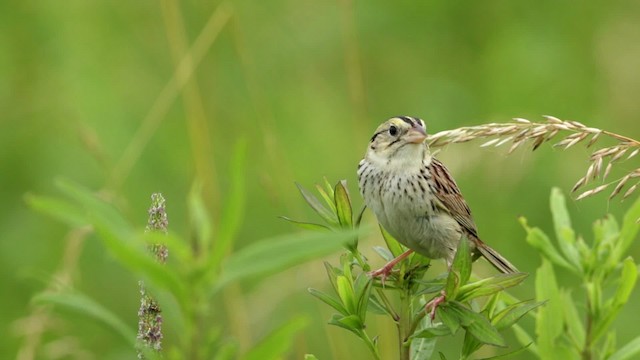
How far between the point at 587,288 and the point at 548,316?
6.6 inches

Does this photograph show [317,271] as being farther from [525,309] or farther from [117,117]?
[525,309]

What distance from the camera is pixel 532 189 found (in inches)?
193

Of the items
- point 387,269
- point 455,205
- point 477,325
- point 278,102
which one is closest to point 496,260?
point 455,205

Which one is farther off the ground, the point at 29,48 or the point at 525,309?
the point at 29,48

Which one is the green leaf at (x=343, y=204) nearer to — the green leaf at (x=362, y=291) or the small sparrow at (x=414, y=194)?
the green leaf at (x=362, y=291)

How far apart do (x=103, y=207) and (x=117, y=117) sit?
4087 millimetres

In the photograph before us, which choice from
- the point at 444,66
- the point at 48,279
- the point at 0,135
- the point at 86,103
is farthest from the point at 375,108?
the point at 48,279

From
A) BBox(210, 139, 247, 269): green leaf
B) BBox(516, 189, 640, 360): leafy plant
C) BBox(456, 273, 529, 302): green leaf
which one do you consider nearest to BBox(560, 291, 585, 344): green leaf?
BBox(516, 189, 640, 360): leafy plant

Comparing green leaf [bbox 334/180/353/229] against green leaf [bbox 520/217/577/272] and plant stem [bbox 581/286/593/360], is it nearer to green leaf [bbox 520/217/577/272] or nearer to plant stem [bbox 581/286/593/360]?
green leaf [bbox 520/217/577/272]

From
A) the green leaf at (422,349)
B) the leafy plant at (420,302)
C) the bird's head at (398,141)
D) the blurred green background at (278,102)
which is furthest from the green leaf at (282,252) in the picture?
the blurred green background at (278,102)

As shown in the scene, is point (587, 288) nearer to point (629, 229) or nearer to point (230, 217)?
point (629, 229)

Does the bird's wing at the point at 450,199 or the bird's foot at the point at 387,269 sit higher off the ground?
the bird's wing at the point at 450,199

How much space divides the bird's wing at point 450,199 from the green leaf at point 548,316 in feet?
3.68

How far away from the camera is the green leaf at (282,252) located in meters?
1.08
